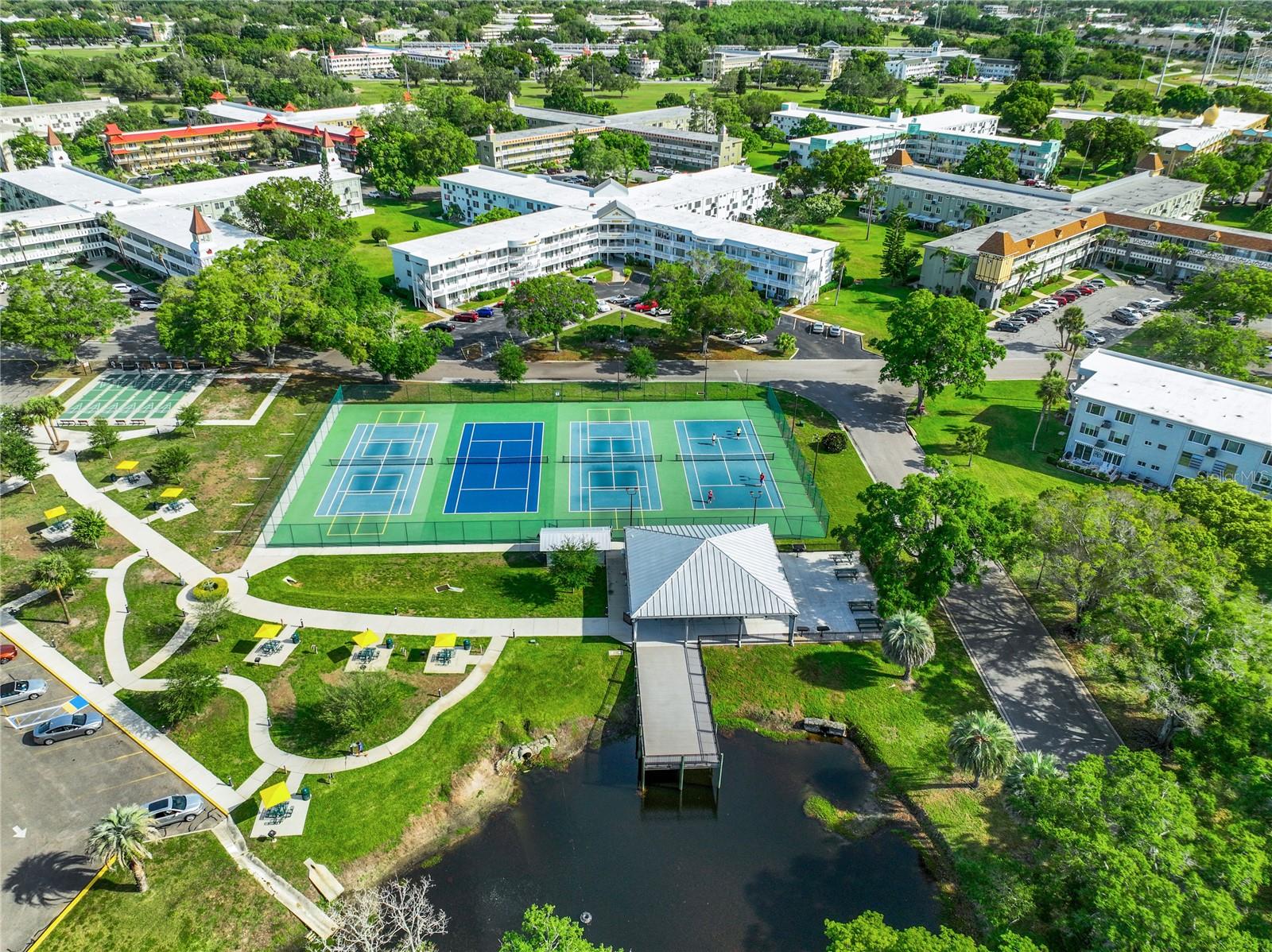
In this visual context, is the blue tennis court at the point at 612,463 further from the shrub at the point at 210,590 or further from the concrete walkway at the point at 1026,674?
the shrub at the point at 210,590

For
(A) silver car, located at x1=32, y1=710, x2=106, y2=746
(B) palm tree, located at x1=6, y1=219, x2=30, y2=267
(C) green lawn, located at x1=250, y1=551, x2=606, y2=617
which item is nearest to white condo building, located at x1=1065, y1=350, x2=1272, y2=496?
(C) green lawn, located at x1=250, y1=551, x2=606, y2=617

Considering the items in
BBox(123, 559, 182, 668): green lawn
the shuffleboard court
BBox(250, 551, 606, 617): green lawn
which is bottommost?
BBox(250, 551, 606, 617): green lawn

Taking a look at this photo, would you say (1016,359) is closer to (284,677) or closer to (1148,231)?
(1148,231)

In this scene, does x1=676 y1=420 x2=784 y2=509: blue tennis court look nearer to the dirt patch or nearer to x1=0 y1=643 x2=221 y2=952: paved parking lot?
x1=0 y1=643 x2=221 y2=952: paved parking lot

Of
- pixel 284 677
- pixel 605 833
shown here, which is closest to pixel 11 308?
pixel 284 677

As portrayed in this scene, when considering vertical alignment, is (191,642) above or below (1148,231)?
below

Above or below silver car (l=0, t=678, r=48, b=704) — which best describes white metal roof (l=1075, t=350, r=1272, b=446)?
above

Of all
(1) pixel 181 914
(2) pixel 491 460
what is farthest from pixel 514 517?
(1) pixel 181 914

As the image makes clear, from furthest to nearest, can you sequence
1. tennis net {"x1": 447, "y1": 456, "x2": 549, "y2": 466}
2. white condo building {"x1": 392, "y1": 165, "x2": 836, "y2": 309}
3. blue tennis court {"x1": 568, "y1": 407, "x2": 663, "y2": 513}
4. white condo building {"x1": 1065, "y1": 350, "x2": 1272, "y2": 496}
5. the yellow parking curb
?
1. white condo building {"x1": 392, "y1": 165, "x2": 836, "y2": 309}
2. tennis net {"x1": 447, "y1": 456, "x2": 549, "y2": 466}
3. blue tennis court {"x1": 568, "y1": 407, "x2": 663, "y2": 513}
4. white condo building {"x1": 1065, "y1": 350, "x2": 1272, "y2": 496}
5. the yellow parking curb
